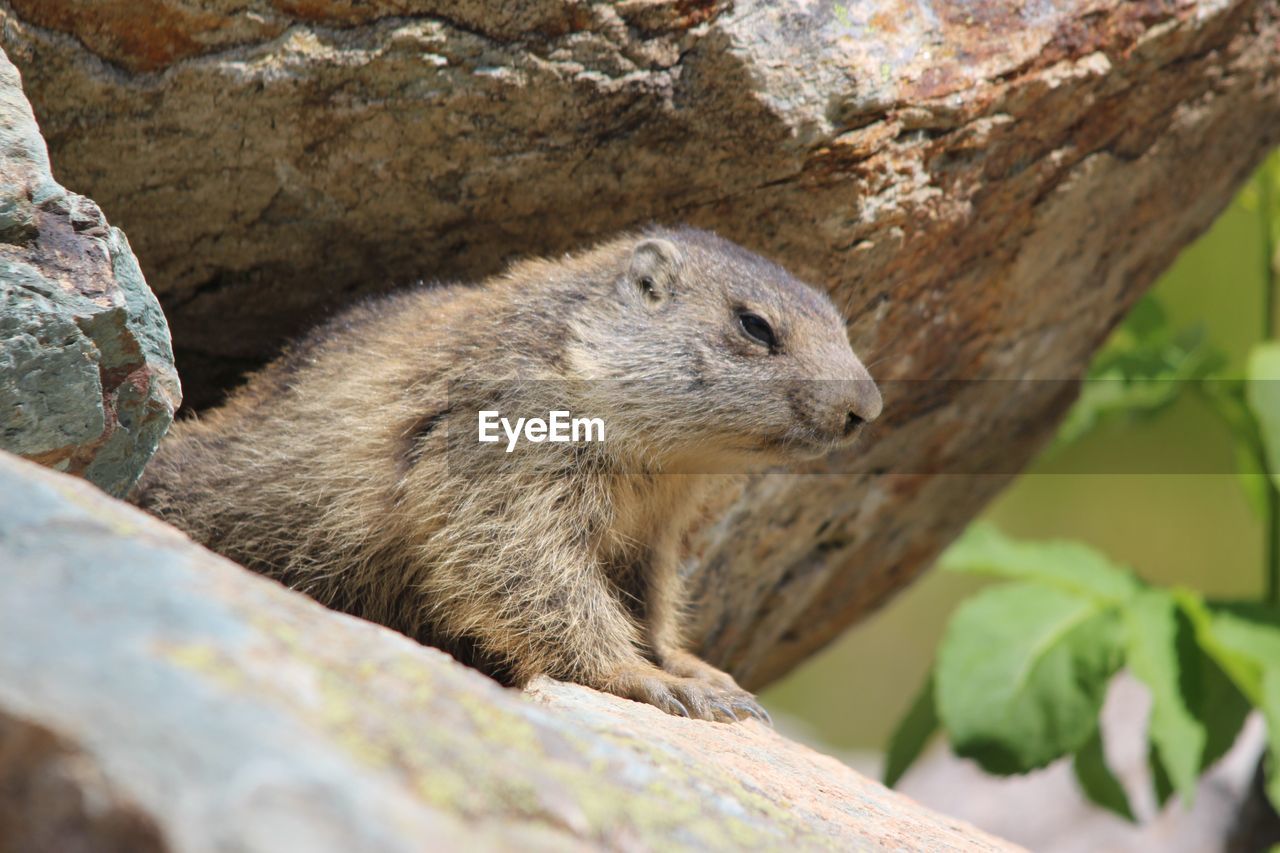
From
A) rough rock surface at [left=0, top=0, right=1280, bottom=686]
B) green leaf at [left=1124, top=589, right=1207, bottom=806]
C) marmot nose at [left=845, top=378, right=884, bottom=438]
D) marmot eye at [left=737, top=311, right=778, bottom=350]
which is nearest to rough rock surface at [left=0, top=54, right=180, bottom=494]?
rough rock surface at [left=0, top=0, right=1280, bottom=686]

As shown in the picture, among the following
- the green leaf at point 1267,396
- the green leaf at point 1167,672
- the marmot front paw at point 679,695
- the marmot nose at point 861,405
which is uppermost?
the green leaf at point 1267,396

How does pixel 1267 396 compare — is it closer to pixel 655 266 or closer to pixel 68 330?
pixel 655 266

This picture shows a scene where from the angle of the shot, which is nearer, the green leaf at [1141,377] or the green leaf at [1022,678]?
the green leaf at [1022,678]

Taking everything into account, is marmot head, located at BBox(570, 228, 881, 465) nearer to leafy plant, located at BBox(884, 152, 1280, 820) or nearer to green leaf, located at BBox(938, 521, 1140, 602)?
leafy plant, located at BBox(884, 152, 1280, 820)

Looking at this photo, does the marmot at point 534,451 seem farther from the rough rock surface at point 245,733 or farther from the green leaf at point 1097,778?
the green leaf at point 1097,778

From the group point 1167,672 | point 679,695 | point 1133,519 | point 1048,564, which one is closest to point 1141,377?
point 1048,564

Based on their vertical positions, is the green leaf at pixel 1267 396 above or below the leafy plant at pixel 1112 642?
above

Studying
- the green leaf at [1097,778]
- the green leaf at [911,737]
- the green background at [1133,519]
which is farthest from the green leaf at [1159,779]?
the green background at [1133,519]
